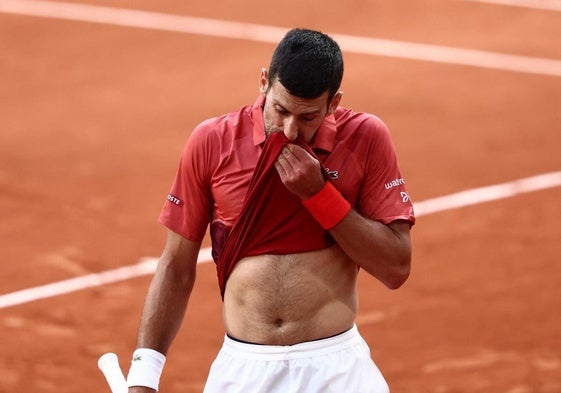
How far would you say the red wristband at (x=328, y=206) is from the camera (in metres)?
5.20

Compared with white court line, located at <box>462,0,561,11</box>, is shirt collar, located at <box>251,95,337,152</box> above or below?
above

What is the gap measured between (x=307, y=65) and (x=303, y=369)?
128 centimetres

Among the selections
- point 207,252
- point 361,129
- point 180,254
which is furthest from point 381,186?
point 207,252

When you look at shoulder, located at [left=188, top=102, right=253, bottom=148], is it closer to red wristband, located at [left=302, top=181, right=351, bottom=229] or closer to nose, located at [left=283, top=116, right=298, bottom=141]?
nose, located at [left=283, top=116, right=298, bottom=141]

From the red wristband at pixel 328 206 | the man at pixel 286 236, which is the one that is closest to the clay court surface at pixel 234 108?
the man at pixel 286 236

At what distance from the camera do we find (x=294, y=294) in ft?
17.9

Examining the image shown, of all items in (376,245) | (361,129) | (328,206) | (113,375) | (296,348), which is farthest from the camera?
(113,375)

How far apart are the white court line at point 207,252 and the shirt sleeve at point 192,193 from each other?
4346mm

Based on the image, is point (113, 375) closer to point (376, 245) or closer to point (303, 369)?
point (303, 369)

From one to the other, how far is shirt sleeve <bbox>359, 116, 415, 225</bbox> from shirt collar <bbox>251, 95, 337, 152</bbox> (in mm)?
150

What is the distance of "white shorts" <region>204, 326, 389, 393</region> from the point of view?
5.42 metres

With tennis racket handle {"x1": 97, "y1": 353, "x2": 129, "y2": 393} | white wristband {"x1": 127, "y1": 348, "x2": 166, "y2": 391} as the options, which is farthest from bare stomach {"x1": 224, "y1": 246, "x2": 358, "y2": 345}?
tennis racket handle {"x1": 97, "y1": 353, "x2": 129, "y2": 393}

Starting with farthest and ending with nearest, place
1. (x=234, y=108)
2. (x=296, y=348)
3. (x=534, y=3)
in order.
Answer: (x=534, y=3) → (x=234, y=108) → (x=296, y=348)

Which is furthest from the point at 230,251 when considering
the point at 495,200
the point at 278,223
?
the point at 495,200
